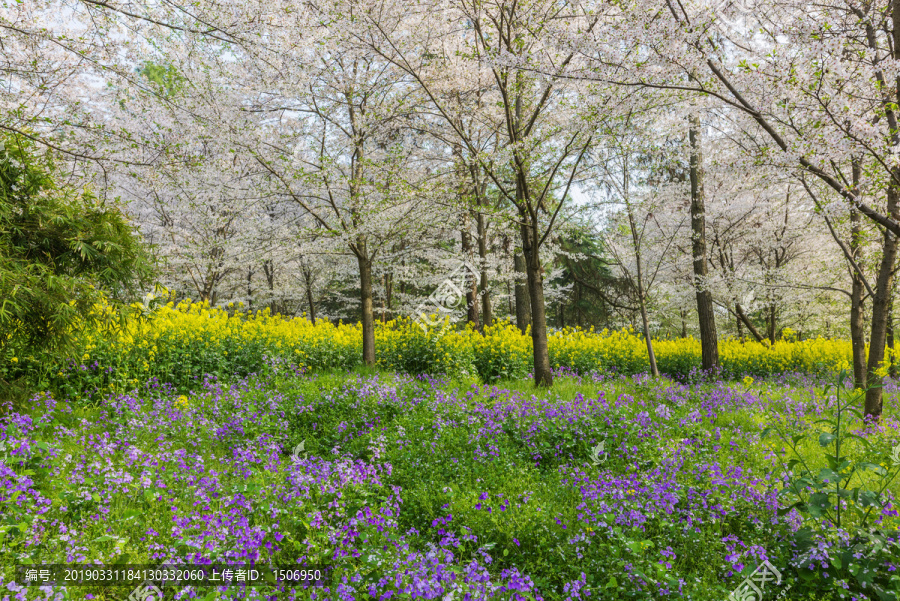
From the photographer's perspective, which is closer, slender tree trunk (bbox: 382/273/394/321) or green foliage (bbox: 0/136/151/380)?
green foliage (bbox: 0/136/151/380)

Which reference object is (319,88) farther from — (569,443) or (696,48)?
(569,443)

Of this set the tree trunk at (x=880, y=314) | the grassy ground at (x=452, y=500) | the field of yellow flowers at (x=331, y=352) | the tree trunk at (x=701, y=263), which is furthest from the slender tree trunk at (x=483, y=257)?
the tree trunk at (x=880, y=314)

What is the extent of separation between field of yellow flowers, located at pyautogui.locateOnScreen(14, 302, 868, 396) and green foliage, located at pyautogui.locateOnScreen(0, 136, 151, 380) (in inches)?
23.2

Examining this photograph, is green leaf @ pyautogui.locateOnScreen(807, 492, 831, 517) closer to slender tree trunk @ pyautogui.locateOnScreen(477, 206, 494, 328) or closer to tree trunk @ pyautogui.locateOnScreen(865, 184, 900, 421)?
tree trunk @ pyautogui.locateOnScreen(865, 184, 900, 421)

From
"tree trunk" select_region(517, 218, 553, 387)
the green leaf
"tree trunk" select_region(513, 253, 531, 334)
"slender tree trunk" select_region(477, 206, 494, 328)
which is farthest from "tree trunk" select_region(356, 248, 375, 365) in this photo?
the green leaf

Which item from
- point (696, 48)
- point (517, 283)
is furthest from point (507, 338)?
point (696, 48)

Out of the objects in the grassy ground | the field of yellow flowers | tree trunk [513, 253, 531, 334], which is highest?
tree trunk [513, 253, 531, 334]

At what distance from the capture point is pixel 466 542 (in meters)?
3.12

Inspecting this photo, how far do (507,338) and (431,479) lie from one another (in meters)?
5.29

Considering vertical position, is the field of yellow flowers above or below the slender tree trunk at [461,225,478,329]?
below

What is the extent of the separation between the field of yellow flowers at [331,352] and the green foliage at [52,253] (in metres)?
0.59

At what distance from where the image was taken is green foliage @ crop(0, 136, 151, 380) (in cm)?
396

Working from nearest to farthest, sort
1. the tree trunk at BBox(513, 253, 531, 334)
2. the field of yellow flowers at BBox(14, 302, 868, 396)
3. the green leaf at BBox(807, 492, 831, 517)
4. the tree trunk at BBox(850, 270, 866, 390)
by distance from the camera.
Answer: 1. the green leaf at BBox(807, 492, 831, 517)
2. the field of yellow flowers at BBox(14, 302, 868, 396)
3. the tree trunk at BBox(850, 270, 866, 390)
4. the tree trunk at BBox(513, 253, 531, 334)

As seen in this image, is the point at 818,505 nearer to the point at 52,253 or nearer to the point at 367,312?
the point at 52,253
